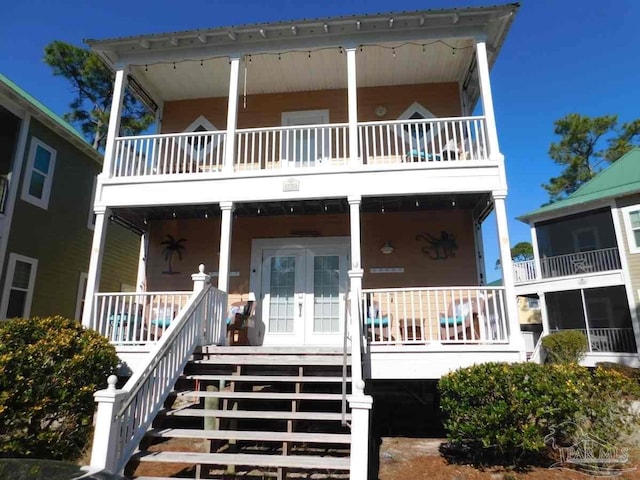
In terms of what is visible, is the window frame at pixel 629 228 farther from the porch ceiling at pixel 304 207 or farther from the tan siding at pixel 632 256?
the porch ceiling at pixel 304 207

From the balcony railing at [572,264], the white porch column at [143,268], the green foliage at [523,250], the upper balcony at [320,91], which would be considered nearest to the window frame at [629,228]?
the balcony railing at [572,264]

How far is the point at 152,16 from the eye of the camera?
11766 mm

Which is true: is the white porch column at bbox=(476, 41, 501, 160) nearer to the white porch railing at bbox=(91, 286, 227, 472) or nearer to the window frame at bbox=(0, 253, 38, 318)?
the white porch railing at bbox=(91, 286, 227, 472)

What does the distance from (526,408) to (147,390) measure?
456 centimetres

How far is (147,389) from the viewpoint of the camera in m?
4.73

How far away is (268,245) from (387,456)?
16.8 feet

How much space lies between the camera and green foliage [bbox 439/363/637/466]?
189 inches

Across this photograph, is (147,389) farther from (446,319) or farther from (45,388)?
(446,319)

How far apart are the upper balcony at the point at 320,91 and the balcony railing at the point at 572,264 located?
35.4ft

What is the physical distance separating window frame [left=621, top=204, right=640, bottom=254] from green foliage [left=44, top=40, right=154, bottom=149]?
21.5 meters

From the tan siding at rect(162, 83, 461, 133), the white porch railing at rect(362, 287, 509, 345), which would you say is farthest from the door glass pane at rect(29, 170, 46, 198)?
the white porch railing at rect(362, 287, 509, 345)

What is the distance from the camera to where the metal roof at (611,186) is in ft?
50.4

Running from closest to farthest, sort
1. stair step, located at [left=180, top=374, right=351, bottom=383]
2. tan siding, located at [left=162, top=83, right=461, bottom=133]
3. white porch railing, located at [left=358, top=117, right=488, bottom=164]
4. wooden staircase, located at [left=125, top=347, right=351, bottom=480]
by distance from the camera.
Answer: wooden staircase, located at [left=125, top=347, right=351, bottom=480], stair step, located at [left=180, top=374, right=351, bottom=383], white porch railing, located at [left=358, top=117, right=488, bottom=164], tan siding, located at [left=162, top=83, right=461, bottom=133]

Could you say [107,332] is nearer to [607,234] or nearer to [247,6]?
[247,6]
